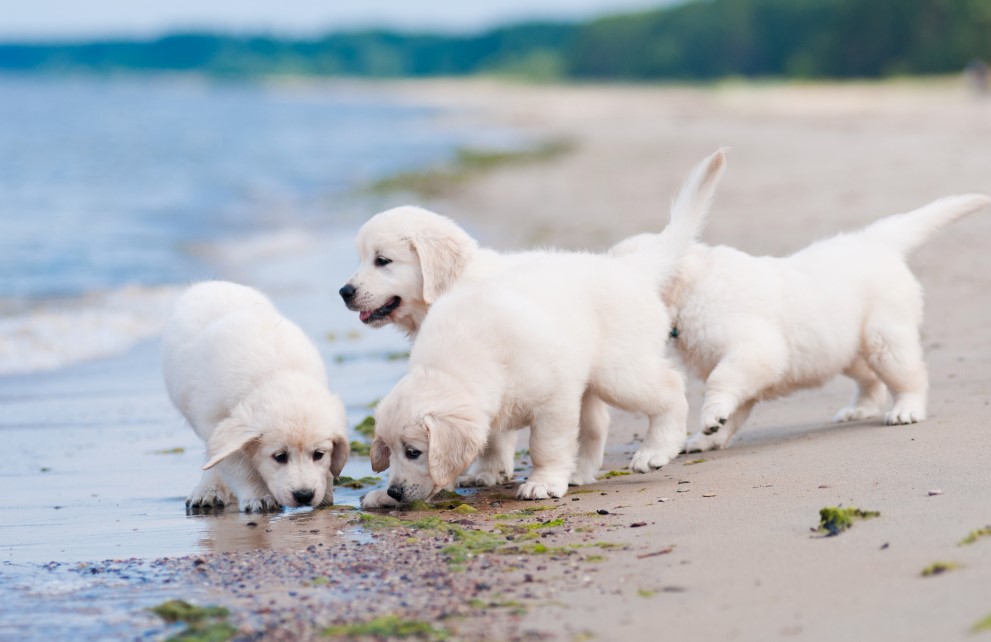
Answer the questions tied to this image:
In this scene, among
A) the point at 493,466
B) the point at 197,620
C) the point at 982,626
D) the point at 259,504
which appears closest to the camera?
the point at 982,626

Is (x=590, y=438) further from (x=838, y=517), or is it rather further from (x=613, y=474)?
(x=838, y=517)

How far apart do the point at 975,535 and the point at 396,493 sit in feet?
7.44

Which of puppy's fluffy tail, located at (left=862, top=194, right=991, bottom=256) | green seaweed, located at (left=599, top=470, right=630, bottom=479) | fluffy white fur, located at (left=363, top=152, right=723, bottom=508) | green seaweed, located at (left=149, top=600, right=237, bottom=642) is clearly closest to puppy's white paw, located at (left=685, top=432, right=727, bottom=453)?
fluffy white fur, located at (left=363, top=152, right=723, bottom=508)

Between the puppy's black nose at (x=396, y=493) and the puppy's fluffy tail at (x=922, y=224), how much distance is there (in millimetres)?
2902

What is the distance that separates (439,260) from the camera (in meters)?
5.99

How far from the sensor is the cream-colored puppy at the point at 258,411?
5.09m

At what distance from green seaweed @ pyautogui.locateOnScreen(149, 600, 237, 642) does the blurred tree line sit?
6517 cm

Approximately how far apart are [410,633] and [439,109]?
228 feet

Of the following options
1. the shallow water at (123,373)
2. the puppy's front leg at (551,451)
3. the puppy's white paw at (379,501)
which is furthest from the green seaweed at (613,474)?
the shallow water at (123,373)

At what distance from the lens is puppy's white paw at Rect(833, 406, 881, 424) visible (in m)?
6.41

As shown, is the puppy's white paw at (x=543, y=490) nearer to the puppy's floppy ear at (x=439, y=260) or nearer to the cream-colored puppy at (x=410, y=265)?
the cream-colored puppy at (x=410, y=265)

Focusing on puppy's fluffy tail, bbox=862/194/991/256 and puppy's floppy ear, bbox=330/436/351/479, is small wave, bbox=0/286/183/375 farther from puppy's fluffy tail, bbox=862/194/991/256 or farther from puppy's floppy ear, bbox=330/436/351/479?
puppy's fluffy tail, bbox=862/194/991/256

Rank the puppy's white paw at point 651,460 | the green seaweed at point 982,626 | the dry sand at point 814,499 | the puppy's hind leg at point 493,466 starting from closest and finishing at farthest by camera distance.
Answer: the green seaweed at point 982,626, the dry sand at point 814,499, the puppy's white paw at point 651,460, the puppy's hind leg at point 493,466

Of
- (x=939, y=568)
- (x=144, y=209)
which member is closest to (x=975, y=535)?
(x=939, y=568)
